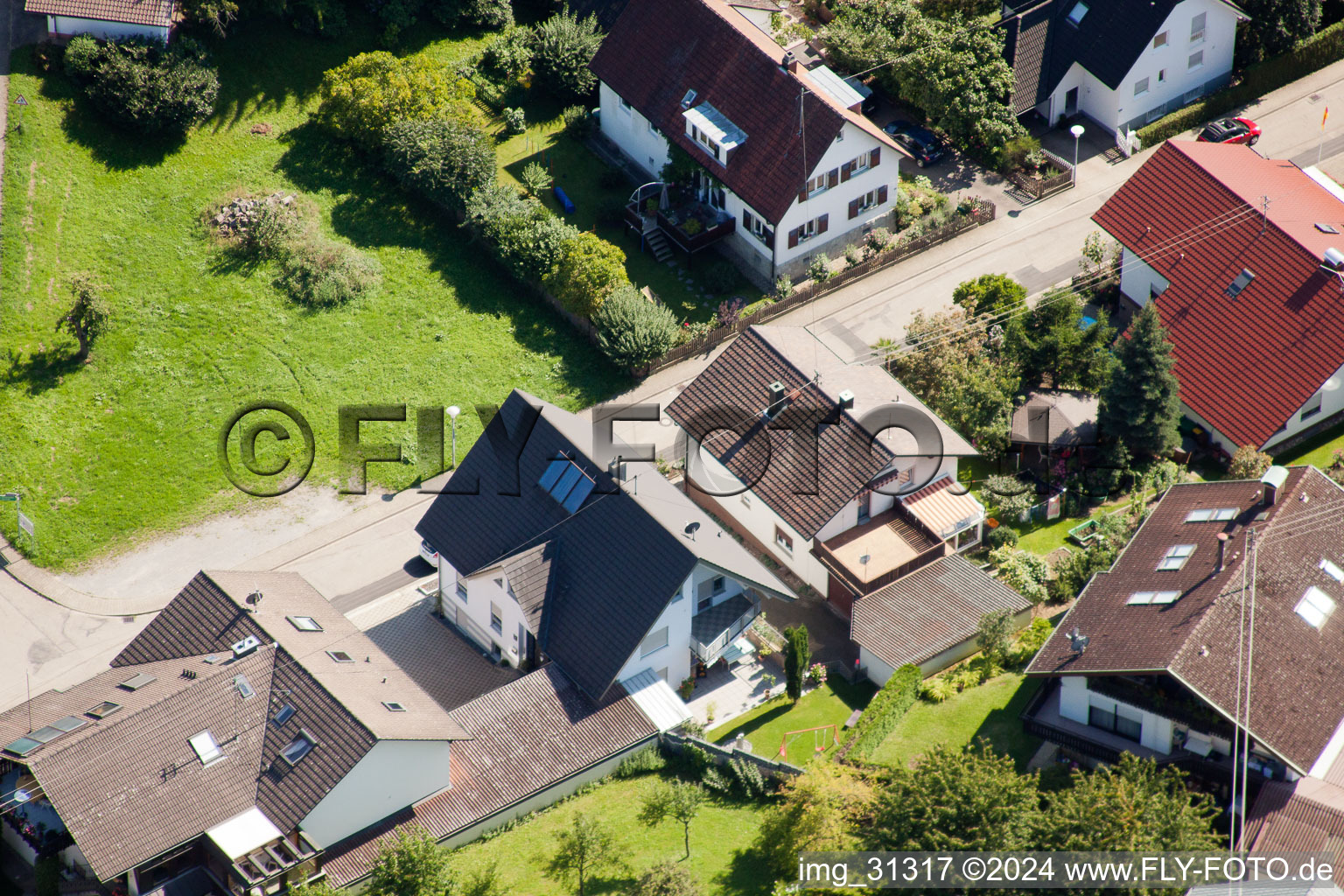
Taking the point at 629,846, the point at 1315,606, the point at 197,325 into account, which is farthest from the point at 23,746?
the point at 1315,606

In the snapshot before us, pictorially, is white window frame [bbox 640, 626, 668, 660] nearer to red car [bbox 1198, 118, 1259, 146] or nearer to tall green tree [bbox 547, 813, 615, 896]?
tall green tree [bbox 547, 813, 615, 896]

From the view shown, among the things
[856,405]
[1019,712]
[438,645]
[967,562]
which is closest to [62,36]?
[438,645]

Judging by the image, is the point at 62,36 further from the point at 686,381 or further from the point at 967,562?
the point at 967,562

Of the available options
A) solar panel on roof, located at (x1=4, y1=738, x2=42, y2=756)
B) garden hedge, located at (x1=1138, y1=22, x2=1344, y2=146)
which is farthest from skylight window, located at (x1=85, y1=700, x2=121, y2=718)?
garden hedge, located at (x1=1138, y1=22, x2=1344, y2=146)

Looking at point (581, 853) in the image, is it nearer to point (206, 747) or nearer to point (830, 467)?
point (206, 747)

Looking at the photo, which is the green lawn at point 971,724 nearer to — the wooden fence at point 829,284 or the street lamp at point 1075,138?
the wooden fence at point 829,284

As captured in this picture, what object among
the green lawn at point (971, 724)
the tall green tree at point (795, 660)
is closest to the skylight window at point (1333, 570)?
the green lawn at point (971, 724)

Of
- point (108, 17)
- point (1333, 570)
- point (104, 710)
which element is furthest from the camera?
point (108, 17)
